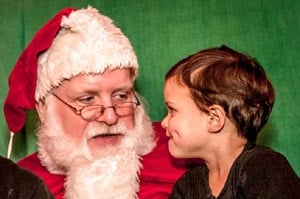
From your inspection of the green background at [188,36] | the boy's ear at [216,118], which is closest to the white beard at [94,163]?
the green background at [188,36]

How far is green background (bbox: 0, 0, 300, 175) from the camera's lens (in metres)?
1.66

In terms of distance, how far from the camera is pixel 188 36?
1722 millimetres

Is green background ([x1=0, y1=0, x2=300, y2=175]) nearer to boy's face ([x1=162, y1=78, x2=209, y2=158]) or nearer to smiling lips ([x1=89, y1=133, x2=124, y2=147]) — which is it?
smiling lips ([x1=89, y1=133, x2=124, y2=147])

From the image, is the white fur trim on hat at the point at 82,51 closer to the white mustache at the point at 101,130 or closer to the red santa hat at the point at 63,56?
the red santa hat at the point at 63,56

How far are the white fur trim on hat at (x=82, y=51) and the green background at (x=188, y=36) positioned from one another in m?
0.14

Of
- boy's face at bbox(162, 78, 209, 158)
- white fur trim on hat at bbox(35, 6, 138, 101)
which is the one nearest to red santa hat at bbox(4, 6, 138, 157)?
white fur trim on hat at bbox(35, 6, 138, 101)

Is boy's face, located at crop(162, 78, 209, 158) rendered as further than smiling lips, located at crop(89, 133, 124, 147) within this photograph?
No

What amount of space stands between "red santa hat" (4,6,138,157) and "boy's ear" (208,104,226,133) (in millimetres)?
A: 330

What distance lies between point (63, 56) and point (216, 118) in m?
0.46

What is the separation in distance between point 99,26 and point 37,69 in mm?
198

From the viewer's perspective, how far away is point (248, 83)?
1292mm

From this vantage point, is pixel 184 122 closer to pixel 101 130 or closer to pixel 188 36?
pixel 101 130

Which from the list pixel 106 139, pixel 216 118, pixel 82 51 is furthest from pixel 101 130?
pixel 216 118

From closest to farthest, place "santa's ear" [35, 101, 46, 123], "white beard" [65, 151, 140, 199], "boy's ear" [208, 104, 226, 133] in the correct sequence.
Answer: "boy's ear" [208, 104, 226, 133] < "white beard" [65, 151, 140, 199] < "santa's ear" [35, 101, 46, 123]
